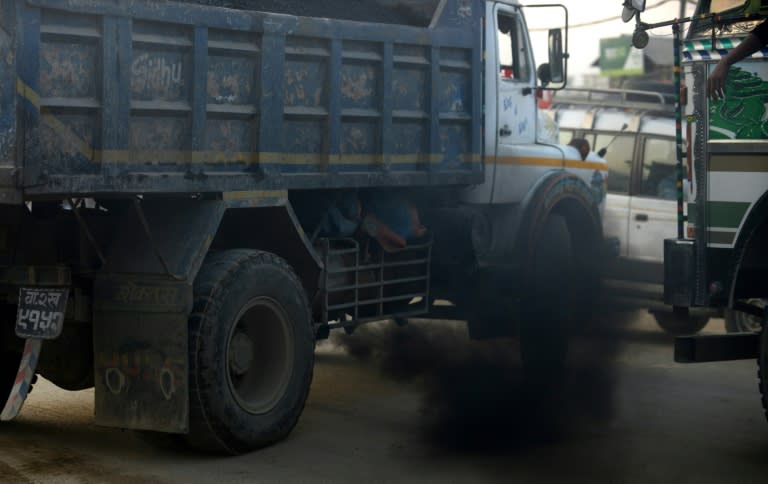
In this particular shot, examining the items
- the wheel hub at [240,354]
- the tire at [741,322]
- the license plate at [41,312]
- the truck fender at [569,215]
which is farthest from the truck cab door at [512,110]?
the license plate at [41,312]

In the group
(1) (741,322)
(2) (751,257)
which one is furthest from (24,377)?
(1) (741,322)

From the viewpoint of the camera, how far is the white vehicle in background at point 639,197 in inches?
472

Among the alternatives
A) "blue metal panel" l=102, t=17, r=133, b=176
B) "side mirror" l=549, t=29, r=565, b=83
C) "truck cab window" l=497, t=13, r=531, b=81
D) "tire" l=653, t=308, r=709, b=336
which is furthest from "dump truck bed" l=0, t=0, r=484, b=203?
"tire" l=653, t=308, r=709, b=336

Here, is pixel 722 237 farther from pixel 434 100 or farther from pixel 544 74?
pixel 544 74

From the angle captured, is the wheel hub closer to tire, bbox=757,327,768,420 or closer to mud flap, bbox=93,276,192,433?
mud flap, bbox=93,276,192,433

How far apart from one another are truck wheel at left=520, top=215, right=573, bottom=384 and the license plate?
13.3ft

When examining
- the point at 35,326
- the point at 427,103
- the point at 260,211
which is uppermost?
the point at 427,103

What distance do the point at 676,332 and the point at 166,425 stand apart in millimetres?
6915

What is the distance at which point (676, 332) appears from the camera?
12250mm

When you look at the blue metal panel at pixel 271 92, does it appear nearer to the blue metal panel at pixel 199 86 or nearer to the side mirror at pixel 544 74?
the blue metal panel at pixel 199 86

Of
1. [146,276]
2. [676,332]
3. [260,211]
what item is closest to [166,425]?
[146,276]

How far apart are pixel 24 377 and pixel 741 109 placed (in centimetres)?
408

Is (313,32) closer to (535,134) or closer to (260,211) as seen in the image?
(260,211)

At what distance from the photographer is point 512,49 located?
387 inches
